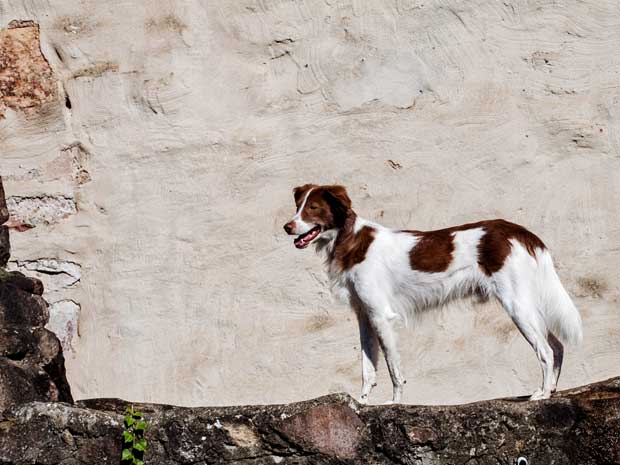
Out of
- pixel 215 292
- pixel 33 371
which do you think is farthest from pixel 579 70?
pixel 33 371

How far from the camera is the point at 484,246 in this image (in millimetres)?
6617

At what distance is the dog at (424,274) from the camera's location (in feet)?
21.4

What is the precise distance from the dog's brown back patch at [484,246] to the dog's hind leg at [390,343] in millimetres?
354

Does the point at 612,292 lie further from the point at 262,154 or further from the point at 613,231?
the point at 262,154

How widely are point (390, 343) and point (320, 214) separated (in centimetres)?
91

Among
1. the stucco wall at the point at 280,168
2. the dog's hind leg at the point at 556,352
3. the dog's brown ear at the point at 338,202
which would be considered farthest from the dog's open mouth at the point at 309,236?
the dog's hind leg at the point at 556,352

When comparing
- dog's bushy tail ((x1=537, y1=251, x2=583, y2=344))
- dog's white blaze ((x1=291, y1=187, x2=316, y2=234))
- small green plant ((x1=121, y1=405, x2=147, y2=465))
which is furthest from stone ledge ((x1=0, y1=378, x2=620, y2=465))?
dog's white blaze ((x1=291, y1=187, x2=316, y2=234))

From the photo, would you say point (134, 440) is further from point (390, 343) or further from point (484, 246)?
point (484, 246)

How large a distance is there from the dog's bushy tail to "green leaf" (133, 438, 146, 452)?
2544mm

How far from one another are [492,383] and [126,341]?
2668 millimetres

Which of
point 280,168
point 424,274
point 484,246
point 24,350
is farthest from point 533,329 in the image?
point 24,350

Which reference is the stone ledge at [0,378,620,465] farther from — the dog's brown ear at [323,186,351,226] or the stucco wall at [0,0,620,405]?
the stucco wall at [0,0,620,405]

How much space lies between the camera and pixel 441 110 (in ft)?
27.3

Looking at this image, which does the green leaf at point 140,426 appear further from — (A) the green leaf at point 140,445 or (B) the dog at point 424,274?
(B) the dog at point 424,274
